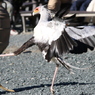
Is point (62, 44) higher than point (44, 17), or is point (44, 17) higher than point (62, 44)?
point (44, 17)

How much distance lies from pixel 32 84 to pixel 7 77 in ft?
1.98

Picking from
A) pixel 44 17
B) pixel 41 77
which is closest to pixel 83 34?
pixel 44 17

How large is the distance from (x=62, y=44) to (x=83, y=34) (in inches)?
12.8

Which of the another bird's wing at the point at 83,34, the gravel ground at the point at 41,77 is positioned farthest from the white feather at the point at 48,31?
the gravel ground at the point at 41,77

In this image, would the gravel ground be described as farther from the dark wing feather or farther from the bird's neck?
the bird's neck

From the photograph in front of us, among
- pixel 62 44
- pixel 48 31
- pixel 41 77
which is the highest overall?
pixel 48 31

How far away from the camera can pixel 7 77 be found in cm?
443

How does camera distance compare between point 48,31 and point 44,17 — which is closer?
point 48,31

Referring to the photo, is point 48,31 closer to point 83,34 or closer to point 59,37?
point 59,37

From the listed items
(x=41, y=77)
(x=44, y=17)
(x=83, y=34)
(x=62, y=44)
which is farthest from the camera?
(x=41, y=77)

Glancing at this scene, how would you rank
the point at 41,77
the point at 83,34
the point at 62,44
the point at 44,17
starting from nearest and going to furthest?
the point at 62,44
the point at 83,34
the point at 44,17
the point at 41,77

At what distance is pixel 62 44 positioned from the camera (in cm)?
299

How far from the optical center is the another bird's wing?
310cm

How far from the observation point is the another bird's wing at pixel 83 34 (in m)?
3.10
